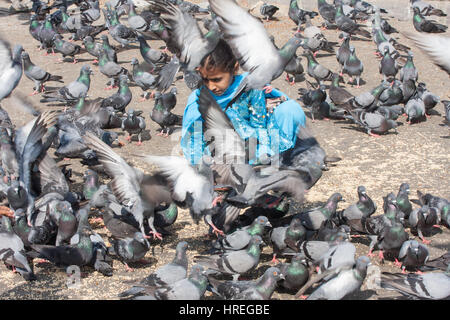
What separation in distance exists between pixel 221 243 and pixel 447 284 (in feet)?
7.23

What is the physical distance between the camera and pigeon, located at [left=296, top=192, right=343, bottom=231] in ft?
21.4

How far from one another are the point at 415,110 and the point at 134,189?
5.50 m

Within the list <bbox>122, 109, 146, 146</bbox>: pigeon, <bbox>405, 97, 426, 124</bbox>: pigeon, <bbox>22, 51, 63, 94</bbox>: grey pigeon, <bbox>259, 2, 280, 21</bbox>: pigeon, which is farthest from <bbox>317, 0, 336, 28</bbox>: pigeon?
<bbox>122, 109, 146, 146</bbox>: pigeon

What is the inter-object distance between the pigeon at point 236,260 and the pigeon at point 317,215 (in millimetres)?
818

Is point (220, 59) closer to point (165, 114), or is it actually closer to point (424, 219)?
point (165, 114)

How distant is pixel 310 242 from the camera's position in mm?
6027

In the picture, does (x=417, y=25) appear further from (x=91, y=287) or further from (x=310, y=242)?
(x=91, y=287)

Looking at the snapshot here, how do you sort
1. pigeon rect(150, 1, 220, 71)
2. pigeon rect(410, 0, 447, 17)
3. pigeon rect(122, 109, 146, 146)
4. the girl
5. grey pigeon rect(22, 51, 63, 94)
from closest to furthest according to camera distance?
pigeon rect(150, 1, 220, 71)
the girl
pigeon rect(122, 109, 146, 146)
grey pigeon rect(22, 51, 63, 94)
pigeon rect(410, 0, 447, 17)

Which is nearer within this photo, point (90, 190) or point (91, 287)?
point (91, 287)

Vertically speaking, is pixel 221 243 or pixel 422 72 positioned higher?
pixel 221 243

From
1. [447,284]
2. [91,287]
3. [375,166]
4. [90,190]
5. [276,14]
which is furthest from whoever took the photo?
[276,14]

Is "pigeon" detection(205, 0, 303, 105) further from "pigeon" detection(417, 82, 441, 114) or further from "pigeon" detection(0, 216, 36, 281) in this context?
"pigeon" detection(417, 82, 441, 114)

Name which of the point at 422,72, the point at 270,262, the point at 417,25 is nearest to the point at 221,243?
the point at 270,262

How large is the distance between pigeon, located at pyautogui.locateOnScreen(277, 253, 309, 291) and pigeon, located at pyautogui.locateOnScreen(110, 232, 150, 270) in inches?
56.3
